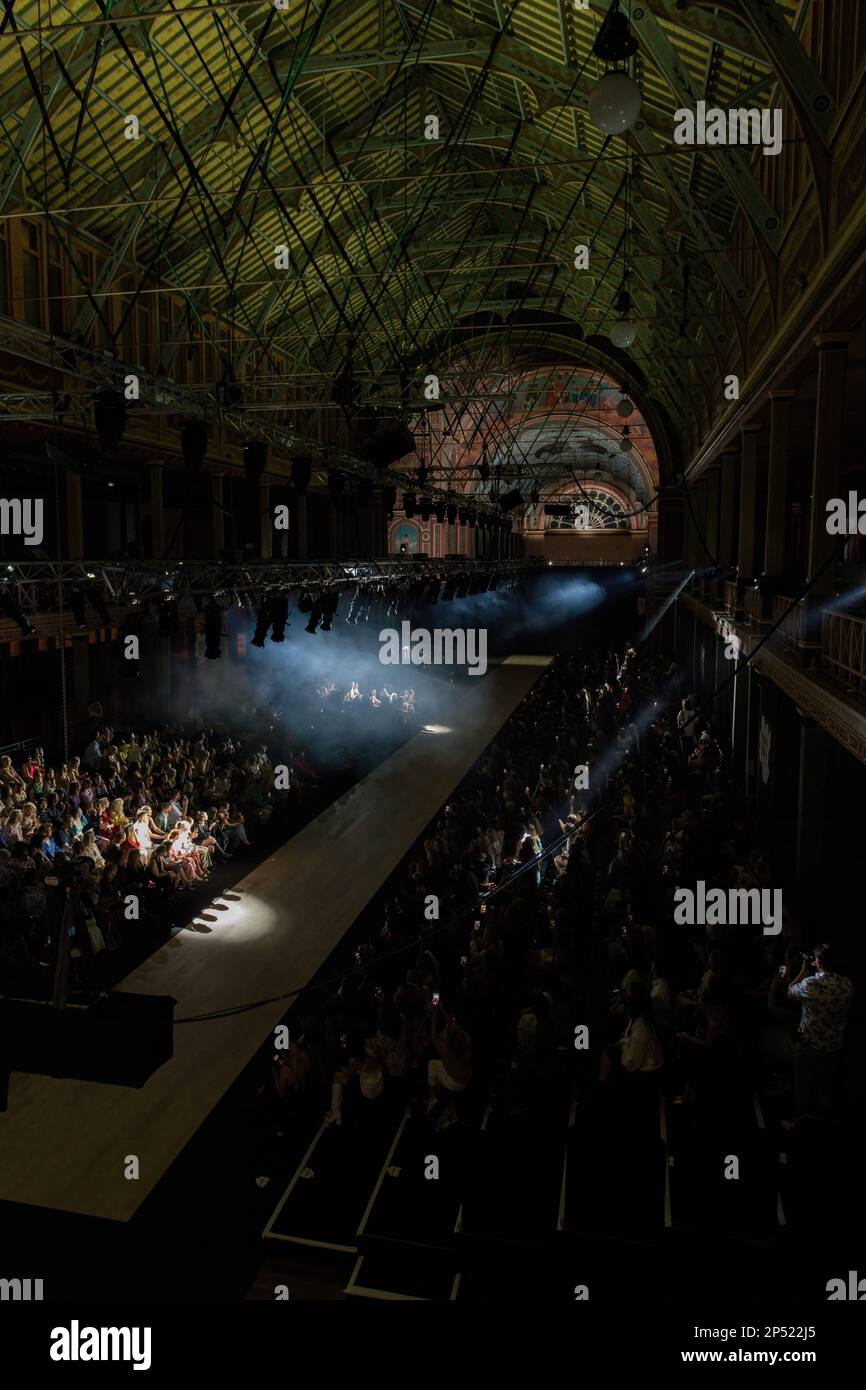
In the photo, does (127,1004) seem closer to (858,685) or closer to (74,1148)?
(74,1148)

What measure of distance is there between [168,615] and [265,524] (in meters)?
9.50

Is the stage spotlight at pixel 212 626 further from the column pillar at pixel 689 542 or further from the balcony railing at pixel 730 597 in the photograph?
the column pillar at pixel 689 542

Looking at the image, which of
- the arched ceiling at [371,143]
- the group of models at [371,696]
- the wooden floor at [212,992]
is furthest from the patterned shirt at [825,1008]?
the group of models at [371,696]

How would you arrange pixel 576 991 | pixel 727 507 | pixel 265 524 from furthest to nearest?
1. pixel 265 524
2. pixel 727 507
3. pixel 576 991

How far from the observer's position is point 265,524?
20781 millimetres

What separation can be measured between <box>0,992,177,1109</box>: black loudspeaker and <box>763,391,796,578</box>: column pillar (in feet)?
23.8

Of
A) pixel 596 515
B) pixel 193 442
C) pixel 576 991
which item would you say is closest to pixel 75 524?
pixel 193 442

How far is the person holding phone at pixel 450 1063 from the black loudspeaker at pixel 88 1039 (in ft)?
7.92

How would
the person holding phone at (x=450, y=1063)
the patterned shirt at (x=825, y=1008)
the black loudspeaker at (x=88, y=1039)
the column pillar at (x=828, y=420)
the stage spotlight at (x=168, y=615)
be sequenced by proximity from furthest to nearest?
the stage spotlight at (x=168, y=615), the column pillar at (x=828, y=420), the person holding phone at (x=450, y=1063), the patterned shirt at (x=825, y=1008), the black loudspeaker at (x=88, y=1039)

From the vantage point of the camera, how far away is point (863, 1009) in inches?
269

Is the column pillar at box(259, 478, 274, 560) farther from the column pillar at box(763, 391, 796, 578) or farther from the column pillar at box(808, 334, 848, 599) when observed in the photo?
the column pillar at box(808, 334, 848, 599)

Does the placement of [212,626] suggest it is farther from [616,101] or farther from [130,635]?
[616,101]

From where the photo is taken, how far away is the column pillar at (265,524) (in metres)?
19.7
